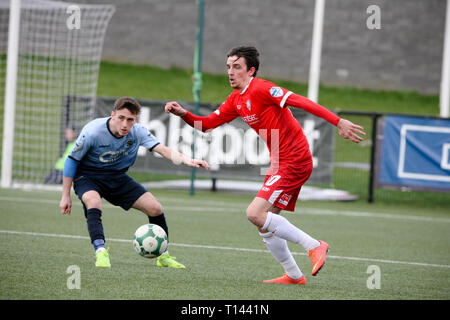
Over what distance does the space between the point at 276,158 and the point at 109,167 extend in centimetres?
151

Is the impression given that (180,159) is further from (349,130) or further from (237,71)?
(349,130)

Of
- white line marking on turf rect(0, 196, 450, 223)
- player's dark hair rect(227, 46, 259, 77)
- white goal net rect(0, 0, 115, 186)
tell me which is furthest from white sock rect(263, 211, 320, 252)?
white goal net rect(0, 0, 115, 186)

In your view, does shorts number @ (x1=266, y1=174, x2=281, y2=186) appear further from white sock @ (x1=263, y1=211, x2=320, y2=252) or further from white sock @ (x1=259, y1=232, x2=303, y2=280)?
white sock @ (x1=259, y1=232, x2=303, y2=280)

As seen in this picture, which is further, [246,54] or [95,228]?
[95,228]

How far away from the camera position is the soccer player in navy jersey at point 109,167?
579 cm

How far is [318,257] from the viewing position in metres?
5.43

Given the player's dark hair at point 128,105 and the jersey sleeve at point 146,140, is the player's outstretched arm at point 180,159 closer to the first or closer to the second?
the jersey sleeve at point 146,140

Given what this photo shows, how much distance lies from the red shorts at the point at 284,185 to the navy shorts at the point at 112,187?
4.10 ft

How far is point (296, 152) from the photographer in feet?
18.6

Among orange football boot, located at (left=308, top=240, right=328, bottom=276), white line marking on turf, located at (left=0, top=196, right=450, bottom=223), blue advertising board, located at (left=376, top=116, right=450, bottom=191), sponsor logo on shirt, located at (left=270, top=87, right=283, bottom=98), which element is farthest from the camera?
blue advertising board, located at (left=376, top=116, right=450, bottom=191)

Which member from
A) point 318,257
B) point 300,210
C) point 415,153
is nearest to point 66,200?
point 318,257

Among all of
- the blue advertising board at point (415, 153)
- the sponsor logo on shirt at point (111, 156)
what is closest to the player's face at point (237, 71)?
the sponsor logo on shirt at point (111, 156)

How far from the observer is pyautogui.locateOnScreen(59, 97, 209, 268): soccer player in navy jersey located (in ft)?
19.0

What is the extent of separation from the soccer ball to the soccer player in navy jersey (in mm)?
257
